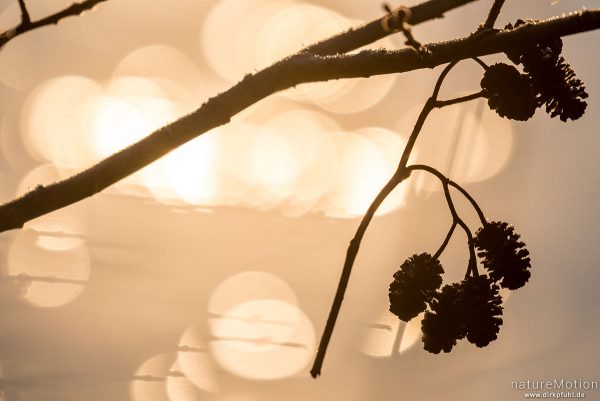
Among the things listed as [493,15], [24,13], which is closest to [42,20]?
[24,13]

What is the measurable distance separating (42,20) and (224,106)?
211 mm

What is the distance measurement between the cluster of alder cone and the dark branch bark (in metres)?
0.16

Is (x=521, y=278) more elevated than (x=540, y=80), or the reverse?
(x=540, y=80)

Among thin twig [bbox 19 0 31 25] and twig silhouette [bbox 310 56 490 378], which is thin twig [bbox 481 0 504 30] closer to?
twig silhouette [bbox 310 56 490 378]

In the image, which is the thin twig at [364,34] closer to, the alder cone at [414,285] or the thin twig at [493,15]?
the thin twig at [493,15]

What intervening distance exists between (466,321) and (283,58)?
39 centimetres

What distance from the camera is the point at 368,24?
2.03 ft

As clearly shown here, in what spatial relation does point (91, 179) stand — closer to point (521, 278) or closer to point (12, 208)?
point (12, 208)

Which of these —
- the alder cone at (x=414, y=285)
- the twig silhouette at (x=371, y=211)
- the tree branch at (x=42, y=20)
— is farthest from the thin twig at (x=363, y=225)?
the tree branch at (x=42, y=20)

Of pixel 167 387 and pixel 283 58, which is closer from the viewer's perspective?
pixel 283 58

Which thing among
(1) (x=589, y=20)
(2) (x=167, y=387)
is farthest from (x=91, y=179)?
(2) (x=167, y=387)

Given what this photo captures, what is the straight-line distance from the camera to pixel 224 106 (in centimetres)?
62

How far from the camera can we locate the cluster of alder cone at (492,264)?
2.20 feet

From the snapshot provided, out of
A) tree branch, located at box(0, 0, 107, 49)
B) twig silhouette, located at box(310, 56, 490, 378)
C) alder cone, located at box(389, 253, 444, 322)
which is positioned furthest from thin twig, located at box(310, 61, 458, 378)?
tree branch, located at box(0, 0, 107, 49)
